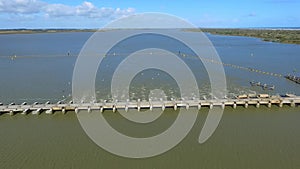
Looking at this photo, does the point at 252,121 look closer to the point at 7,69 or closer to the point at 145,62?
the point at 145,62

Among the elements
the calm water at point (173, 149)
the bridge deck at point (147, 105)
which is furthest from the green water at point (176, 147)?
the bridge deck at point (147, 105)

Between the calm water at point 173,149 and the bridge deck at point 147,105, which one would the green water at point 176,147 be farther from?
the bridge deck at point 147,105

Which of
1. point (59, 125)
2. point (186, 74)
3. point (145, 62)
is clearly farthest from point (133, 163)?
point (145, 62)

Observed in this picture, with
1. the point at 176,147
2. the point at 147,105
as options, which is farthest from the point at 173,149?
the point at 147,105

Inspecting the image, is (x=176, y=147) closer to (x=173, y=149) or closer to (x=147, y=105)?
(x=173, y=149)

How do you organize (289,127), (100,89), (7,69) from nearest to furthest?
1. (289,127)
2. (100,89)
3. (7,69)

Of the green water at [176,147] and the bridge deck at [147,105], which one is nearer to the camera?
the green water at [176,147]

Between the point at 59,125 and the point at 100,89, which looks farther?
the point at 100,89

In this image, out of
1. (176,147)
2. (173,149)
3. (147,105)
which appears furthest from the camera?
(147,105)
